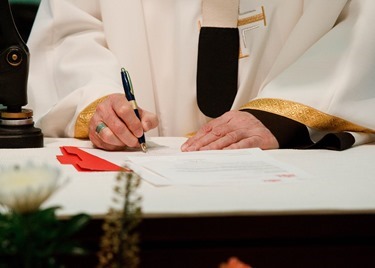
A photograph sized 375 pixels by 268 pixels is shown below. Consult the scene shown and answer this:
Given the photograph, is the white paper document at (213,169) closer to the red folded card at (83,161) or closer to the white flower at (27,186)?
the red folded card at (83,161)

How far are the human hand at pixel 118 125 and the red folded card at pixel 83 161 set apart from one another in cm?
11

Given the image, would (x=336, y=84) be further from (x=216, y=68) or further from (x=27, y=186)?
(x=27, y=186)

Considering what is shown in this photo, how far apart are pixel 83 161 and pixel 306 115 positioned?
0.69 meters

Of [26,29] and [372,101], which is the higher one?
[26,29]

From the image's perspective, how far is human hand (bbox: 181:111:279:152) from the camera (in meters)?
1.92

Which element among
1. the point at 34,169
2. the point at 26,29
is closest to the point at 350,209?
the point at 34,169

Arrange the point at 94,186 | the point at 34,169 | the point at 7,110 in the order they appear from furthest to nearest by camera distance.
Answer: the point at 7,110, the point at 94,186, the point at 34,169

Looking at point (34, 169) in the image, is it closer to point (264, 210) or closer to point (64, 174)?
point (264, 210)

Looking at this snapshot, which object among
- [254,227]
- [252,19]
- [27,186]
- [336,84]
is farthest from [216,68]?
[27,186]

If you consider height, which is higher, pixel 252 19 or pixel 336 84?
pixel 252 19

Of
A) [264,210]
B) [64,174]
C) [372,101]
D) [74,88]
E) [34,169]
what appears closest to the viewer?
[34,169]

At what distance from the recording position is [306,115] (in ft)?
6.94

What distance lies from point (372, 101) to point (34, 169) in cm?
160

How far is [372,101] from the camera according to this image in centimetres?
218
